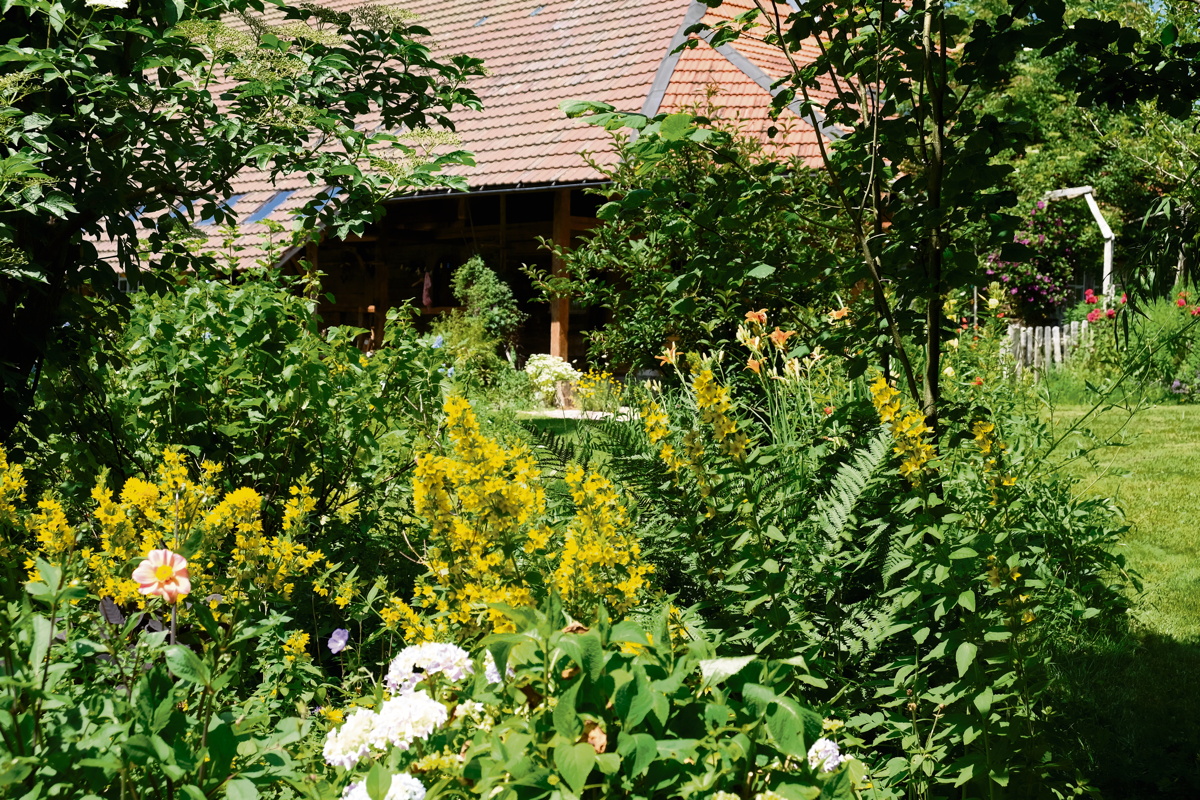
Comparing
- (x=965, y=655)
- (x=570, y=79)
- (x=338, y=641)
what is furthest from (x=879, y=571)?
(x=570, y=79)

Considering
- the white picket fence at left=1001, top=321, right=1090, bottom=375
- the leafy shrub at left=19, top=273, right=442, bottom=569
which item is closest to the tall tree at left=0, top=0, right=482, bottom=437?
the leafy shrub at left=19, top=273, right=442, bottom=569

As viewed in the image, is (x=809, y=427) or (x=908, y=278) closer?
(x=908, y=278)

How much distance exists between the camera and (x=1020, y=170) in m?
17.5

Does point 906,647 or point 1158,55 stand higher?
point 1158,55

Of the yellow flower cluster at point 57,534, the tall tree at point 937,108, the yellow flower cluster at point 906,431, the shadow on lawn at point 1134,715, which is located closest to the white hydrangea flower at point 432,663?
the yellow flower cluster at point 57,534

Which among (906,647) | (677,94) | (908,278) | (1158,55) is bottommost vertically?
(906,647)

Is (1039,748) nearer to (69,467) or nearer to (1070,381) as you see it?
(69,467)

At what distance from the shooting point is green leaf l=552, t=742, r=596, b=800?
45.4 inches

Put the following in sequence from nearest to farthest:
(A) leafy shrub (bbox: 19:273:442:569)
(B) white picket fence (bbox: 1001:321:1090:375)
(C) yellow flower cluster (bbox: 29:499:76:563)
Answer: (C) yellow flower cluster (bbox: 29:499:76:563), (A) leafy shrub (bbox: 19:273:442:569), (B) white picket fence (bbox: 1001:321:1090:375)

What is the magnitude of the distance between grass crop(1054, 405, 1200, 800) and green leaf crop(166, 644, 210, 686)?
6.14 feet

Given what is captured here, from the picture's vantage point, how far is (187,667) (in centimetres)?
132

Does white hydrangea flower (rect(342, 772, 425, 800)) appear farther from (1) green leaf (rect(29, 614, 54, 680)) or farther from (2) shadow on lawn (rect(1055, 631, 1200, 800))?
(2) shadow on lawn (rect(1055, 631, 1200, 800))

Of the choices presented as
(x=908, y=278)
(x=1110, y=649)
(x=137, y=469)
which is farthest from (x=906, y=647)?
(x=137, y=469)

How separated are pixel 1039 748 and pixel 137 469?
2657 mm
